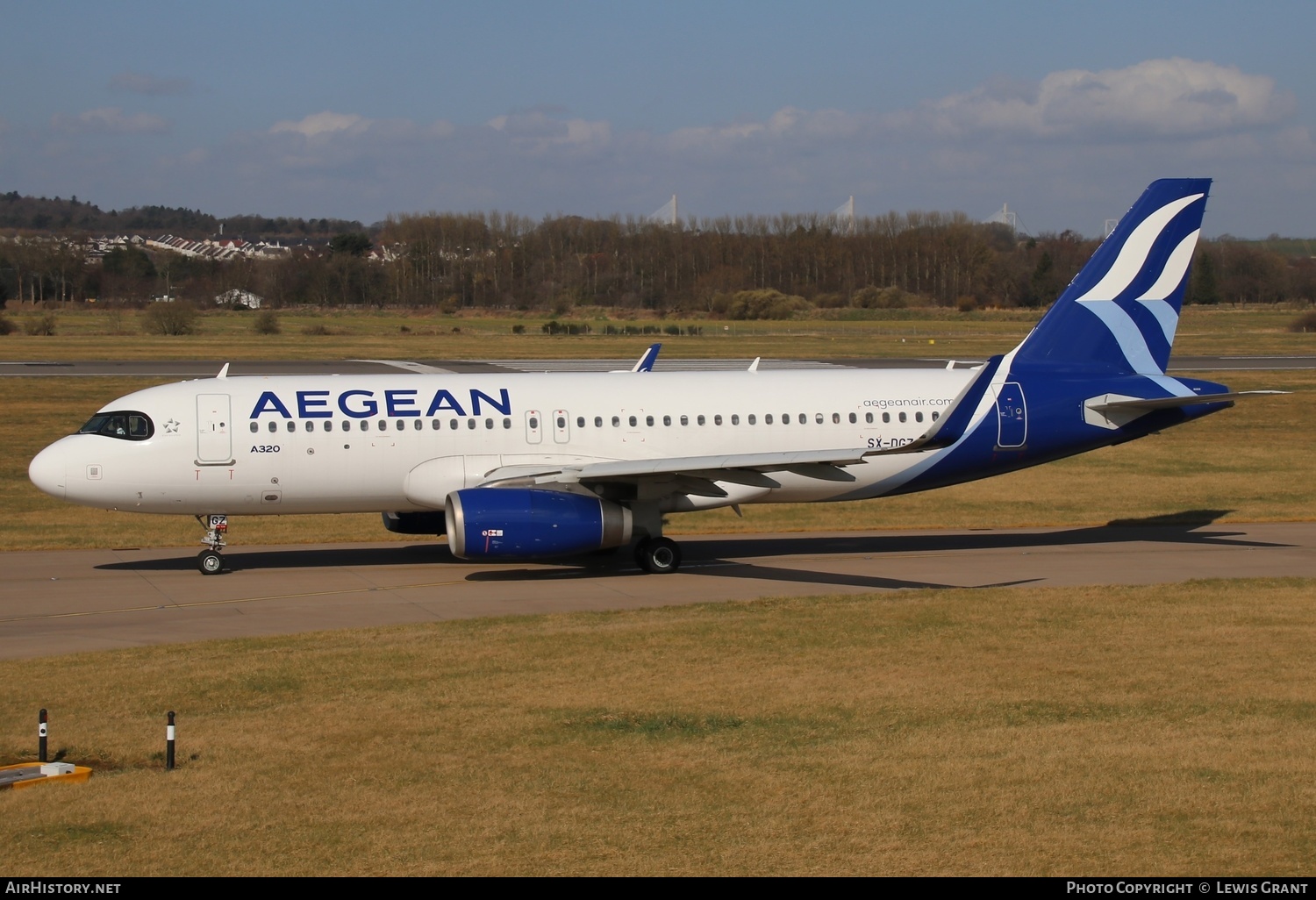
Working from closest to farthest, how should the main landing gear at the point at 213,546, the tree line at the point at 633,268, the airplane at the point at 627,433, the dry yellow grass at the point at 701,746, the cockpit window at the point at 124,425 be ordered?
the dry yellow grass at the point at 701,746
the airplane at the point at 627,433
the cockpit window at the point at 124,425
the main landing gear at the point at 213,546
the tree line at the point at 633,268

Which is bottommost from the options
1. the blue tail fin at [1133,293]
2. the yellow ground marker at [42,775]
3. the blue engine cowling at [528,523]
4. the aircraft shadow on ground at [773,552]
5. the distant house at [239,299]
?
the aircraft shadow on ground at [773,552]

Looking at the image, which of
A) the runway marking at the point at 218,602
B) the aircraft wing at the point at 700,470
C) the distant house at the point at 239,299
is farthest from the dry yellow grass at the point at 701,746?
the distant house at the point at 239,299

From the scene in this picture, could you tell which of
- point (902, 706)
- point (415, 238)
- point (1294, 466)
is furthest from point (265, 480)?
point (415, 238)

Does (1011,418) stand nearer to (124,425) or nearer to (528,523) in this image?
(528,523)

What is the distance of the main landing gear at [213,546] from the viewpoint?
85.4 ft

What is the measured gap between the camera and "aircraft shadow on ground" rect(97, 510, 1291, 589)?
2642 cm

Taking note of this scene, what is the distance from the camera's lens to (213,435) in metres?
25.8

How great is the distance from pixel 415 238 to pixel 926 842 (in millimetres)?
189467

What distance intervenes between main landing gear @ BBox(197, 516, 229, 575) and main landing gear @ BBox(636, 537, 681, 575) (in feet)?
26.7

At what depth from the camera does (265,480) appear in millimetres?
26078

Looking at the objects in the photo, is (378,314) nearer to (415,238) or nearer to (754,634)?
(415,238)

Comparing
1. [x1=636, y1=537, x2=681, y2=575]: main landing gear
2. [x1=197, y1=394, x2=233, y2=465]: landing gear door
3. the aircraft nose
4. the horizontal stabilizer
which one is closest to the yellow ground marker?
[x1=197, y1=394, x2=233, y2=465]: landing gear door

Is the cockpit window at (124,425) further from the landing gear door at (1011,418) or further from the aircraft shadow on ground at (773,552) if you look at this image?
the landing gear door at (1011,418)

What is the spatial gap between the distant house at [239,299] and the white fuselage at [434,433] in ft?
496
